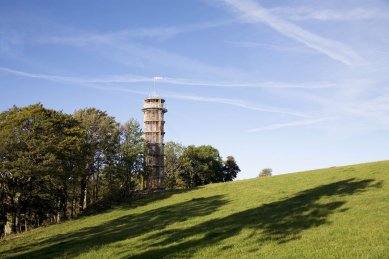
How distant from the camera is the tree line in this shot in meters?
52.6

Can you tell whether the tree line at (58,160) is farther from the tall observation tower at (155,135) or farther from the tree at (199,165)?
the tree at (199,165)

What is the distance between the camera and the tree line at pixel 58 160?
52644 mm

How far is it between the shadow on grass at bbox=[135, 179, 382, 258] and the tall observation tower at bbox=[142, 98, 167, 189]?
6773 cm

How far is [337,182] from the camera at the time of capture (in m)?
47.0

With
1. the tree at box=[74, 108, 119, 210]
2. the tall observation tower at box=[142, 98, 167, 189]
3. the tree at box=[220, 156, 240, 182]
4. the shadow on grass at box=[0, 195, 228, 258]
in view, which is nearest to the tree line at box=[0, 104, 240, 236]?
the tree at box=[74, 108, 119, 210]

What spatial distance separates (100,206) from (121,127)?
18588 millimetres

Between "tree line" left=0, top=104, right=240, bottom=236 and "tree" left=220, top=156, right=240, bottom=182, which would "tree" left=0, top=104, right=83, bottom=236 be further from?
"tree" left=220, top=156, right=240, bottom=182

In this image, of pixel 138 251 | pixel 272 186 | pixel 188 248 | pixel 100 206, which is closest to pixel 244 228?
pixel 188 248

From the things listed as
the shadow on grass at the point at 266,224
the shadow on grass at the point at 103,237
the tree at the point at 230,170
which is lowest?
the shadow on grass at the point at 103,237

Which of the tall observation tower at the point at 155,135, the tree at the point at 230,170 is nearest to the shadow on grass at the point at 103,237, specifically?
the tall observation tower at the point at 155,135

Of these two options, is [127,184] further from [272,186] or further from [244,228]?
[244,228]

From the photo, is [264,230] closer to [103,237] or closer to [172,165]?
[103,237]

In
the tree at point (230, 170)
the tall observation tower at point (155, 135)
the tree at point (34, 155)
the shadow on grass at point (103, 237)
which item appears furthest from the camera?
the tree at point (230, 170)

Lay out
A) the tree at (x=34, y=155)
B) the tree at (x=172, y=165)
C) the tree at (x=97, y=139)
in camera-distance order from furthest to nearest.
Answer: the tree at (x=172, y=165) → the tree at (x=97, y=139) → the tree at (x=34, y=155)
